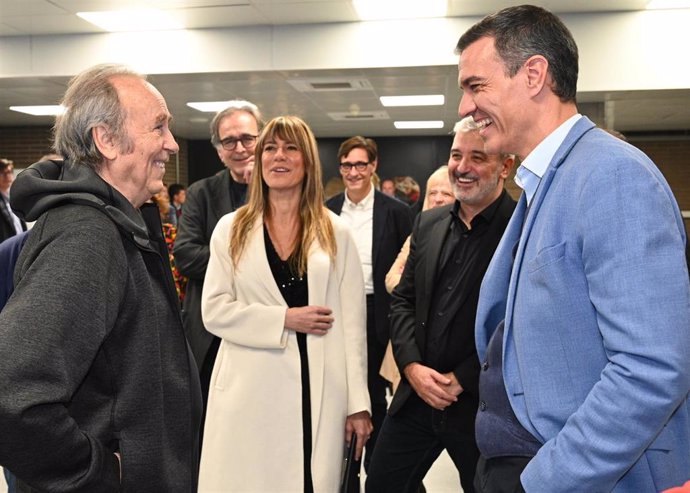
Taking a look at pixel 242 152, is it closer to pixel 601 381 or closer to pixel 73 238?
pixel 73 238

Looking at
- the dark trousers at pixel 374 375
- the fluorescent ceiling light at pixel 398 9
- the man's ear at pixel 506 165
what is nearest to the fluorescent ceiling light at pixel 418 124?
the fluorescent ceiling light at pixel 398 9

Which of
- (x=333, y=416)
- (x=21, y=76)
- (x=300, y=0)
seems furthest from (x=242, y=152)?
(x=21, y=76)

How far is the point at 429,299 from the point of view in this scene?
8.28 ft

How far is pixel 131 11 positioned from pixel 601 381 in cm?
656

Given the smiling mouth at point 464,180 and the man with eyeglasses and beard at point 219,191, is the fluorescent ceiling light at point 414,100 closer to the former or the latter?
the man with eyeglasses and beard at point 219,191

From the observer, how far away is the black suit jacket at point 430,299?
242 centimetres

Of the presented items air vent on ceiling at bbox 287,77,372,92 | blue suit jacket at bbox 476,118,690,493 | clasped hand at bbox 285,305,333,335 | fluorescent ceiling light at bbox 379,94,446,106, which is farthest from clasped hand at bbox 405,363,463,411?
fluorescent ceiling light at bbox 379,94,446,106

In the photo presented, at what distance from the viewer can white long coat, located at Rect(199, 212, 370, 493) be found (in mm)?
2506

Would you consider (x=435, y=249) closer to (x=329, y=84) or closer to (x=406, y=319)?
(x=406, y=319)

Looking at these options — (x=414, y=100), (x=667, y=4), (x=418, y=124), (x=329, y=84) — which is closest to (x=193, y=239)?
(x=667, y=4)

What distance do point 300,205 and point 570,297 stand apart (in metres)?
1.57

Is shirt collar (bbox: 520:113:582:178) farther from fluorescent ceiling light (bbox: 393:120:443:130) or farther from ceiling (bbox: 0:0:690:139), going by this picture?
fluorescent ceiling light (bbox: 393:120:443:130)

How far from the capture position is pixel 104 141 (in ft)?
5.05

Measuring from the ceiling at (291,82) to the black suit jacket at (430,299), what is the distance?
4.35m
